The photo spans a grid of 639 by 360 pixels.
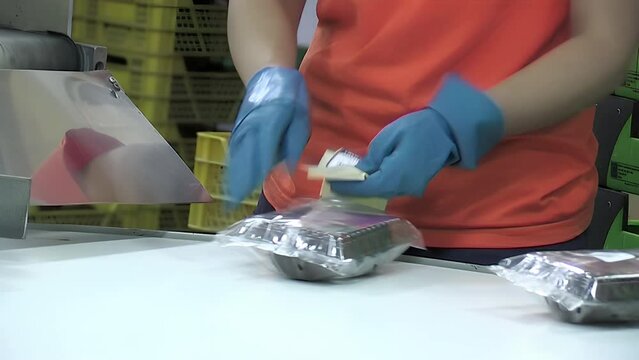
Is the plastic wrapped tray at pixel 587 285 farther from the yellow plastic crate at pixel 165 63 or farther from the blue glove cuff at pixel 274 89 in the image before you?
the yellow plastic crate at pixel 165 63

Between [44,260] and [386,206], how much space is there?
404mm

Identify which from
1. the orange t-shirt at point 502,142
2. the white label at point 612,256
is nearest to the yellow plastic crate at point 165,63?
the orange t-shirt at point 502,142

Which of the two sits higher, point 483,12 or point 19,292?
point 483,12

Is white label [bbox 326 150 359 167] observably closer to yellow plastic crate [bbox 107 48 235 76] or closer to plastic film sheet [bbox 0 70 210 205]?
plastic film sheet [bbox 0 70 210 205]

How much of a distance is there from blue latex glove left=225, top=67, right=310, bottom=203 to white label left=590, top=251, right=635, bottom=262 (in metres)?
0.36

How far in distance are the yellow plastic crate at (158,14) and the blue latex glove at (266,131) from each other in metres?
1.75

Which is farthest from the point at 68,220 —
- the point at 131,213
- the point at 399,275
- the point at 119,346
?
the point at 119,346

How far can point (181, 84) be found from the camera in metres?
2.88

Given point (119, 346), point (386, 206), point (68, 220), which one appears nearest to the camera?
point (119, 346)

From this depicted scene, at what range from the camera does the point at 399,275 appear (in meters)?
1.01

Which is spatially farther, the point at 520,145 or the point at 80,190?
the point at 520,145

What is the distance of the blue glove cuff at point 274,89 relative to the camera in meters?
1.13

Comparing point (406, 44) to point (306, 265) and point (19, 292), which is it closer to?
point (306, 265)

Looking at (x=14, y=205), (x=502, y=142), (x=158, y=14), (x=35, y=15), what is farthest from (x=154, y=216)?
Answer: (x=14, y=205)
